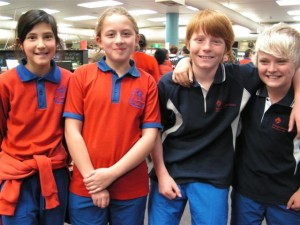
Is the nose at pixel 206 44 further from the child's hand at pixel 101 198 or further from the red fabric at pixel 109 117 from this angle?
the child's hand at pixel 101 198

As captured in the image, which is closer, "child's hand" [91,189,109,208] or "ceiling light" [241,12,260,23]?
"child's hand" [91,189,109,208]

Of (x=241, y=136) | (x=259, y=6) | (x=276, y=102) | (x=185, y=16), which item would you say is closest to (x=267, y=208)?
(x=241, y=136)

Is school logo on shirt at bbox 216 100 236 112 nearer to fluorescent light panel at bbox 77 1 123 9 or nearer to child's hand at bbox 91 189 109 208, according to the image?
child's hand at bbox 91 189 109 208

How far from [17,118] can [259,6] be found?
9706mm

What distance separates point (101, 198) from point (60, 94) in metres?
0.45

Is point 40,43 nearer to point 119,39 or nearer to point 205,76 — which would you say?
point 119,39

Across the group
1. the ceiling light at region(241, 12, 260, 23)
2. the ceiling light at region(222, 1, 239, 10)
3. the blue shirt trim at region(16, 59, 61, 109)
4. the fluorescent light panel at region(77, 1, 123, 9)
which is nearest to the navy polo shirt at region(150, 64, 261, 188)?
the blue shirt trim at region(16, 59, 61, 109)

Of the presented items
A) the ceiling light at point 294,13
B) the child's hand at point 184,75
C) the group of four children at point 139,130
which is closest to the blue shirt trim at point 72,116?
the group of four children at point 139,130

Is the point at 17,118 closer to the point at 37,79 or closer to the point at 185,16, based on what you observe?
the point at 37,79

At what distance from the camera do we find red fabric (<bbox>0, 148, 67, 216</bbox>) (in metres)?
1.21

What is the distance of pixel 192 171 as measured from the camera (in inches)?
51.5

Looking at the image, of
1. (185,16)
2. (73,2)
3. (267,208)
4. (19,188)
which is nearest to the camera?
(19,188)

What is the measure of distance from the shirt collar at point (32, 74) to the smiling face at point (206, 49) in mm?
559

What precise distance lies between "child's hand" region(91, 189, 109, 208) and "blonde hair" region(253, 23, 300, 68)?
2.71ft
